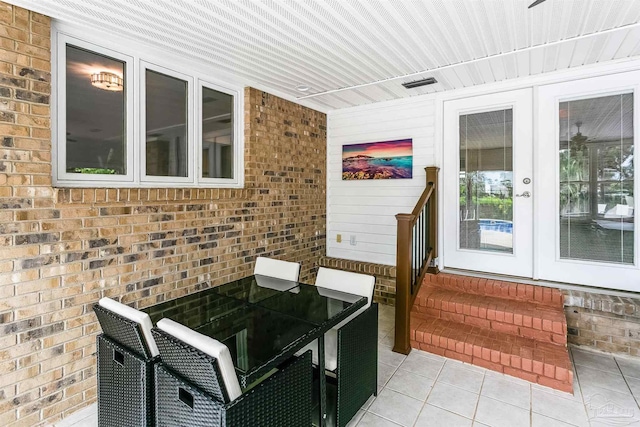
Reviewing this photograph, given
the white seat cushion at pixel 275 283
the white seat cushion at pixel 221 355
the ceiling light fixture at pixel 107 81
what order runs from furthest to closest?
the white seat cushion at pixel 275 283 < the ceiling light fixture at pixel 107 81 < the white seat cushion at pixel 221 355

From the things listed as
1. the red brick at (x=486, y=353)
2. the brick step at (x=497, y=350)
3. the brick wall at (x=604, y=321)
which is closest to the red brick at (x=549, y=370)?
the brick step at (x=497, y=350)

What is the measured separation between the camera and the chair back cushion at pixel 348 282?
2.44 meters

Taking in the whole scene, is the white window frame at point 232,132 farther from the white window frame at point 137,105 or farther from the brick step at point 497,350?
the brick step at point 497,350

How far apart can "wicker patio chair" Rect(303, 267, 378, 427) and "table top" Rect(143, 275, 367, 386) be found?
89mm

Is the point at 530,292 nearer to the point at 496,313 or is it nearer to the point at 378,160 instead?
the point at 496,313

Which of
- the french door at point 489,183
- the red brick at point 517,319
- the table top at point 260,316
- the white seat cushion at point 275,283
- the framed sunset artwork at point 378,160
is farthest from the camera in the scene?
the framed sunset artwork at point 378,160

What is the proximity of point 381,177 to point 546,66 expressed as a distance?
2018mm

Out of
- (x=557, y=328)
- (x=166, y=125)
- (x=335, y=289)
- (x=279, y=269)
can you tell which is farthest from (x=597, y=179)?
(x=166, y=125)

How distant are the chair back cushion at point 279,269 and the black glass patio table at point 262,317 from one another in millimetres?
162

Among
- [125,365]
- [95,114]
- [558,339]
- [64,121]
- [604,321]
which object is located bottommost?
[558,339]

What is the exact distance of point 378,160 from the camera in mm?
4387

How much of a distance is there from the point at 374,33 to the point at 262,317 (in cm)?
216

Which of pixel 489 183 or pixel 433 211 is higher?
pixel 489 183

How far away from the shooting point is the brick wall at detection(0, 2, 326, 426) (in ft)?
6.56
